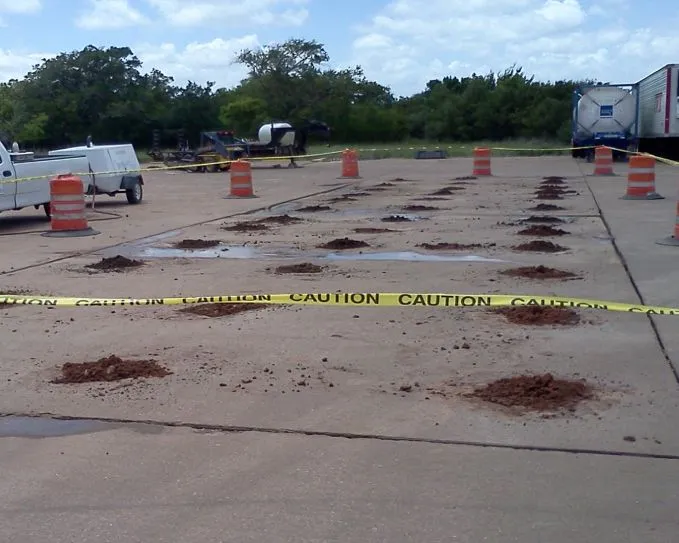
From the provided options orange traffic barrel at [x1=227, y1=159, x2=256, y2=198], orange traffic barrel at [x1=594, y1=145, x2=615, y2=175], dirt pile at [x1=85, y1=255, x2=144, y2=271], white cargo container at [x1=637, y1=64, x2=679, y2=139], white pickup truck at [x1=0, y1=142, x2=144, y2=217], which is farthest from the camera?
white cargo container at [x1=637, y1=64, x2=679, y2=139]

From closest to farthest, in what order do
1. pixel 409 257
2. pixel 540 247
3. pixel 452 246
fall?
pixel 409 257 → pixel 540 247 → pixel 452 246

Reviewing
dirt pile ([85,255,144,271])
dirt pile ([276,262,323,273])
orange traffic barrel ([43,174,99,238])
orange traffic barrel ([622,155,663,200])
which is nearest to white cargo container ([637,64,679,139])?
orange traffic barrel ([622,155,663,200])

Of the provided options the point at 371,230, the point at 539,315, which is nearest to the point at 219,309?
the point at 539,315

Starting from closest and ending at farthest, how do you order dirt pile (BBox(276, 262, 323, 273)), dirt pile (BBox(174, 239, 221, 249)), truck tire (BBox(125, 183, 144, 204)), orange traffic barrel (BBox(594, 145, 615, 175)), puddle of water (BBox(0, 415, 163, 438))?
puddle of water (BBox(0, 415, 163, 438)) → dirt pile (BBox(276, 262, 323, 273)) → dirt pile (BBox(174, 239, 221, 249)) → truck tire (BBox(125, 183, 144, 204)) → orange traffic barrel (BBox(594, 145, 615, 175))

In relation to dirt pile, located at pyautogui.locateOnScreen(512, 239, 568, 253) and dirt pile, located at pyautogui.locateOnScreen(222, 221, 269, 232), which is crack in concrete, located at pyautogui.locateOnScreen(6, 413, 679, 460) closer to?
dirt pile, located at pyautogui.locateOnScreen(512, 239, 568, 253)

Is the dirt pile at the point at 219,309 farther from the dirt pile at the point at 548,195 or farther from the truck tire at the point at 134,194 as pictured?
the dirt pile at the point at 548,195

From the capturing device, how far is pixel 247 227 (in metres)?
17.5

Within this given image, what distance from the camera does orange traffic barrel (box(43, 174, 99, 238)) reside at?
16.5 meters

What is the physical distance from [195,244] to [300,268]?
3246mm

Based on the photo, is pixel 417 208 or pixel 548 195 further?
pixel 548 195

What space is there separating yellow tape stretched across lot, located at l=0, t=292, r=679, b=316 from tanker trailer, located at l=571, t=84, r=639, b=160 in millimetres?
34135

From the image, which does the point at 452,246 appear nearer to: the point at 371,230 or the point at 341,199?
the point at 371,230

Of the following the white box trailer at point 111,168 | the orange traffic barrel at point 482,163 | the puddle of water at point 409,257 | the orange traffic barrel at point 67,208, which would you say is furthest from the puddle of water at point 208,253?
the orange traffic barrel at point 482,163

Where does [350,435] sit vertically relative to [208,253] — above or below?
above
